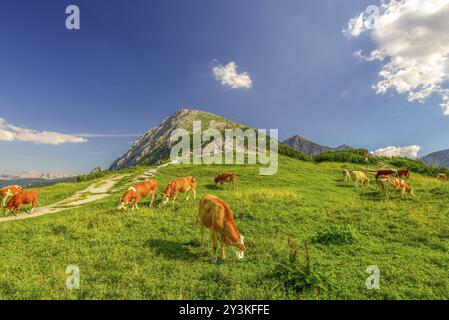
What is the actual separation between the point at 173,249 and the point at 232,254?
276cm

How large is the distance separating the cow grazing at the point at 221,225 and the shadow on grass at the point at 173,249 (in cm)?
119

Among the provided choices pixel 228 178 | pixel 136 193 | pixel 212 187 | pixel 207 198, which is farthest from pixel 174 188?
pixel 228 178

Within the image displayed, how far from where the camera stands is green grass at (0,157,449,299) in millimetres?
7785

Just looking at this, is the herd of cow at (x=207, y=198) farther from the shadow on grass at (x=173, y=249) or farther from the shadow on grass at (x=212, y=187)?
the shadow on grass at (x=173, y=249)

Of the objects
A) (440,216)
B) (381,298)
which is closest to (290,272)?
(381,298)

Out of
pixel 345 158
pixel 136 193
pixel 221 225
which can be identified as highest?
pixel 345 158

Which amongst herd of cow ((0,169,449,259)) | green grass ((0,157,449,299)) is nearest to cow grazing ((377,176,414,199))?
herd of cow ((0,169,449,259))

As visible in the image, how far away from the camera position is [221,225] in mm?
9945

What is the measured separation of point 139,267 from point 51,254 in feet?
15.7

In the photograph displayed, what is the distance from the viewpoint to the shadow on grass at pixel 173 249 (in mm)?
10203

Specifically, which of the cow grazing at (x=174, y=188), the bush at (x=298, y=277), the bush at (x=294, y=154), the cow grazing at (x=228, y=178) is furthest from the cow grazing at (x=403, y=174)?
the bush at (x=294, y=154)

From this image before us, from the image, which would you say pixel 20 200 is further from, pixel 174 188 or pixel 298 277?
pixel 298 277
